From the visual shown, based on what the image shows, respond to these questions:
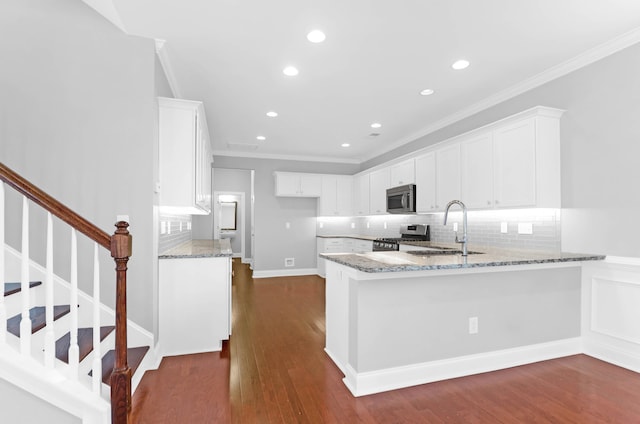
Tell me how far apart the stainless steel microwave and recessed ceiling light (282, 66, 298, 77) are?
8.36 ft

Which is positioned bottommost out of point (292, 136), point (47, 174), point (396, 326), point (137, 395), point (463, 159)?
point (137, 395)

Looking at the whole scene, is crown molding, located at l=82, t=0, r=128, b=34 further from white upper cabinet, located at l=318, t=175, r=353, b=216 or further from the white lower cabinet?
white upper cabinet, located at l=318, t=175, r=353, b=216

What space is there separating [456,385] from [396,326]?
0.60 meters

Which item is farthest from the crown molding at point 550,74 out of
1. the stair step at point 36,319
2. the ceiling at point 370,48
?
the stair step at point 36,319

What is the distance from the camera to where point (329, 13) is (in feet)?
7.50

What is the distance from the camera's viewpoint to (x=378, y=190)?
5980mm

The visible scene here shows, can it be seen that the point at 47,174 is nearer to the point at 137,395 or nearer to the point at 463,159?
the point at 137,395

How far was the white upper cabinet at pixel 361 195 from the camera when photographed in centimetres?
643

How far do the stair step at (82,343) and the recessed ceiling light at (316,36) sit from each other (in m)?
2.66

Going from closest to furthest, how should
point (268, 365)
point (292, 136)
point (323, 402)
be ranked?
point (323, 402) → point (268, 365) → point (292, 136)

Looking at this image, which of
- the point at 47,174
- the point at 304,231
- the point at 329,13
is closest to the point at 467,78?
the point at 329,13

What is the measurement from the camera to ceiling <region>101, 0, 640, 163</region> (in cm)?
225

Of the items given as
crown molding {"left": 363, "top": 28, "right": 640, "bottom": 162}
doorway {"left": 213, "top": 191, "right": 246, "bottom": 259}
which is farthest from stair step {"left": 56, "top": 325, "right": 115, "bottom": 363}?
doorway {"left": 213, "top": 191, "right": 246, "bottom": 259}

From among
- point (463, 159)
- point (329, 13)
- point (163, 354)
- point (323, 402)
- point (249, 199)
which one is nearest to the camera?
point (323, 402)
